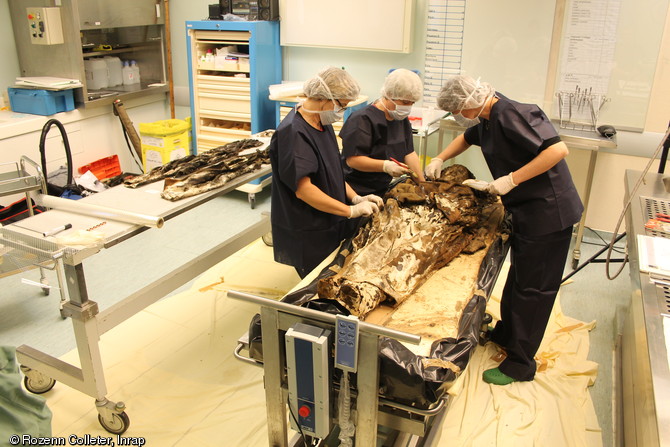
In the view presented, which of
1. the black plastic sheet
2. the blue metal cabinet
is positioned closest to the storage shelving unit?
the blue metal cabinet

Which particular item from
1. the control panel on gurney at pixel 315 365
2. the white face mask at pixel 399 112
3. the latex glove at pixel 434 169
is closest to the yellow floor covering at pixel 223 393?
the control panel on gurney at pixel 315 365

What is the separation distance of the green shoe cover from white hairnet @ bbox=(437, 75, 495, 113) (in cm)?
130

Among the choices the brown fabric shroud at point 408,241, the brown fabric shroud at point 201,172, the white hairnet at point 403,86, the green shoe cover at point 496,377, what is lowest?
the green shoe cover at point 496,377

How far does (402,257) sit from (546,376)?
1.13m

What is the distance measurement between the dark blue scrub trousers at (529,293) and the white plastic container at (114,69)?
4.37m

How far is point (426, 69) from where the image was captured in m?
4.56

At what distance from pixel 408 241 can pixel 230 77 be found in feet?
10.2

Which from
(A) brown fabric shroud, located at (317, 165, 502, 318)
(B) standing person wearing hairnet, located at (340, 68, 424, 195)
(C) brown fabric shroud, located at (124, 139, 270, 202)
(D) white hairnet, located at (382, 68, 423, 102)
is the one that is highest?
(D) white hairnet, located at (382, 68, 423, 102)

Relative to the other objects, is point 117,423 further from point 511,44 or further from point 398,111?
point 511,44

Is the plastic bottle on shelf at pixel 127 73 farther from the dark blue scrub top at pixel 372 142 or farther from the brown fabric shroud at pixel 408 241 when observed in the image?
the brown fabric shroud at pixel 408 241

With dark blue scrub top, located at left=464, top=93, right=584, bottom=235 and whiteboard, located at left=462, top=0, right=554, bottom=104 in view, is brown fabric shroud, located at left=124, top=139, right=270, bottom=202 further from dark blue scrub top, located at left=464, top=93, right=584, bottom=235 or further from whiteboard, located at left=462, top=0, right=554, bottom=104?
whiteboard, located at left=462, top=0, right=554, bottom=104

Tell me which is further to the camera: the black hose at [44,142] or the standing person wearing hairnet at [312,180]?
the black hose at [44,142]

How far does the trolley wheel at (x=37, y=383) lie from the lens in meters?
2.53

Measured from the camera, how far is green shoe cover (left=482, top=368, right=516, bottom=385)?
2.66m
